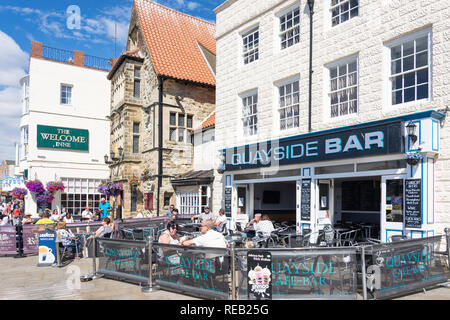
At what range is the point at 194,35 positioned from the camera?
2447cm

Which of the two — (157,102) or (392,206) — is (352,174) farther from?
(157,102)

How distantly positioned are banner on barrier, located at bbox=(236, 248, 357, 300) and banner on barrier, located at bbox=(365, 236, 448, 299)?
422mm

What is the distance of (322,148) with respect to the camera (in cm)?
1102

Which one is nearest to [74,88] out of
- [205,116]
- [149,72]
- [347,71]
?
[149,72]

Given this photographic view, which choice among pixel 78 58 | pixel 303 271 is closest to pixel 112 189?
pixel 78 58

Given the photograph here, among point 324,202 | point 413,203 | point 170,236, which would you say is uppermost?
point 413,203

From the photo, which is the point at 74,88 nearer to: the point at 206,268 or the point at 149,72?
the point at 149,72

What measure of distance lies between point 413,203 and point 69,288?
303 inches

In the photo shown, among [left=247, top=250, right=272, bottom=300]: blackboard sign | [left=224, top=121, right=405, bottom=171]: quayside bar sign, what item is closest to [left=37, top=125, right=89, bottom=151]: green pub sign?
[left=224, top=121, right=405, bottom=171]: quayside bar sign

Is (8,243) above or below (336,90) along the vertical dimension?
below

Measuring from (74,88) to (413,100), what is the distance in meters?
25.4

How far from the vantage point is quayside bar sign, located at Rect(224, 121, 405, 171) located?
9195mm

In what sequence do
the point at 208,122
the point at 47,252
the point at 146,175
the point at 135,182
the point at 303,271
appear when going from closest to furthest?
1. the point at 303,271
2. the point at 47,252
3. the point at 208,122
4. the point at 146,175
5. the point at 135,182

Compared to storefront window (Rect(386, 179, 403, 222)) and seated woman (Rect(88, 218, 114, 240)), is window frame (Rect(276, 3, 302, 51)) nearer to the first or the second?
storefront window (Rect(386, 179, 403, 222))
